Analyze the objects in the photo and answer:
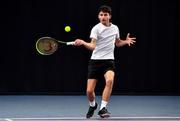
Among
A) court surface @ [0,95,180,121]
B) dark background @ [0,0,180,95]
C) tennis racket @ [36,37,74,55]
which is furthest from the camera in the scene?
dark background @ [0,0,180,95]

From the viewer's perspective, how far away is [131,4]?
37.1 feet

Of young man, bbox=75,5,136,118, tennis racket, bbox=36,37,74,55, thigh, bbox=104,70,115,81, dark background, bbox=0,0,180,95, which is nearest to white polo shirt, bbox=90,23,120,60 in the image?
young man, bbox=75,5,136,118

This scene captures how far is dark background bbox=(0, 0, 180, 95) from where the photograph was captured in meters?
11.2

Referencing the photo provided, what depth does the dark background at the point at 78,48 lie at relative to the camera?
36.8 ft

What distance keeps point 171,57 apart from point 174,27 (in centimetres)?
66

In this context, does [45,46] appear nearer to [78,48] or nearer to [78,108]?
[78,108]

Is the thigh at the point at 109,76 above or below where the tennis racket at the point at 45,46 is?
below

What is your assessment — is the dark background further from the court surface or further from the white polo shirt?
the white polo shirt

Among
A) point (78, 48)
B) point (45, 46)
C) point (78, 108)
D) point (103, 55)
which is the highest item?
point (45, 46)

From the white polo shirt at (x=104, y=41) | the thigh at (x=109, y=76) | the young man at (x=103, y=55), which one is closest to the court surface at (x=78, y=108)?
the young man at (x=103, y=55)

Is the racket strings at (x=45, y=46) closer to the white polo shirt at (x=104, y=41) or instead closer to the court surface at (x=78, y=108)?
the white polo shirt at (x=104, y=41)

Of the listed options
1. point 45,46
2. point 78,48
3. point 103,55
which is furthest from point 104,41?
point 78,48

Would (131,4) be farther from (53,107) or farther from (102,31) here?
(102,31)

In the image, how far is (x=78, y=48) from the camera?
11391mm
